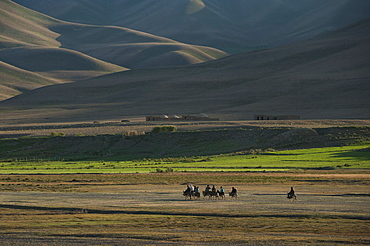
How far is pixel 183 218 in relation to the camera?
23.5m

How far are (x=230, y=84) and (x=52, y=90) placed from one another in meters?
44.9

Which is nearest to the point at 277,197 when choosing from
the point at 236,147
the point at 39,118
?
the point at 236,147

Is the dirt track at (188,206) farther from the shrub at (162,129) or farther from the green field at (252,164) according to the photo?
the shrub at (162,129)

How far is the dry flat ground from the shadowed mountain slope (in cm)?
7065

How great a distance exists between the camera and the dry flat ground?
19.5 metres

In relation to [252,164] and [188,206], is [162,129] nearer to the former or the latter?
[252,164]

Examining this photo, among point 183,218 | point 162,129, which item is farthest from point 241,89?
point 183,218

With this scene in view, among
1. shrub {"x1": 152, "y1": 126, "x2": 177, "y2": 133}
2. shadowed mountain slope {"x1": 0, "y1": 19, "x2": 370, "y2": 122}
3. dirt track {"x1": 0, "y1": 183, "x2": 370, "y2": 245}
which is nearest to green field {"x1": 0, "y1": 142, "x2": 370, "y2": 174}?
dirt track {"x1": 0, "y1": 183, "x2": 370, "y2": 245}

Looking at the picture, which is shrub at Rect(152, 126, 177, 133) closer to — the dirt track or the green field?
the green field

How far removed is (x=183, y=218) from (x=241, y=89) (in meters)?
119

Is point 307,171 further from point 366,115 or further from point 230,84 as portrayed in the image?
point 230,84

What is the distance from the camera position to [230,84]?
497 feet

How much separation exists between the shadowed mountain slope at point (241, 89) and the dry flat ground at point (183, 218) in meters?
70.6

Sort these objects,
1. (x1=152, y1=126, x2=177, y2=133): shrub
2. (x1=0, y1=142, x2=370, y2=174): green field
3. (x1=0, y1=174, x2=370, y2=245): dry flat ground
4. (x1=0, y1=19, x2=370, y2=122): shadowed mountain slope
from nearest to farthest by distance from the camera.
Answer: (x1=0, y1=174, x2=370, y2=245): dry flat ground → (x1=0, y1=142, x2=370, y2=174): green field → (x1=152, y1=126, x2=177, y2=133): shrub → (x1=0, y1=19, x2=370, y2=122): shadowed mountain slope
